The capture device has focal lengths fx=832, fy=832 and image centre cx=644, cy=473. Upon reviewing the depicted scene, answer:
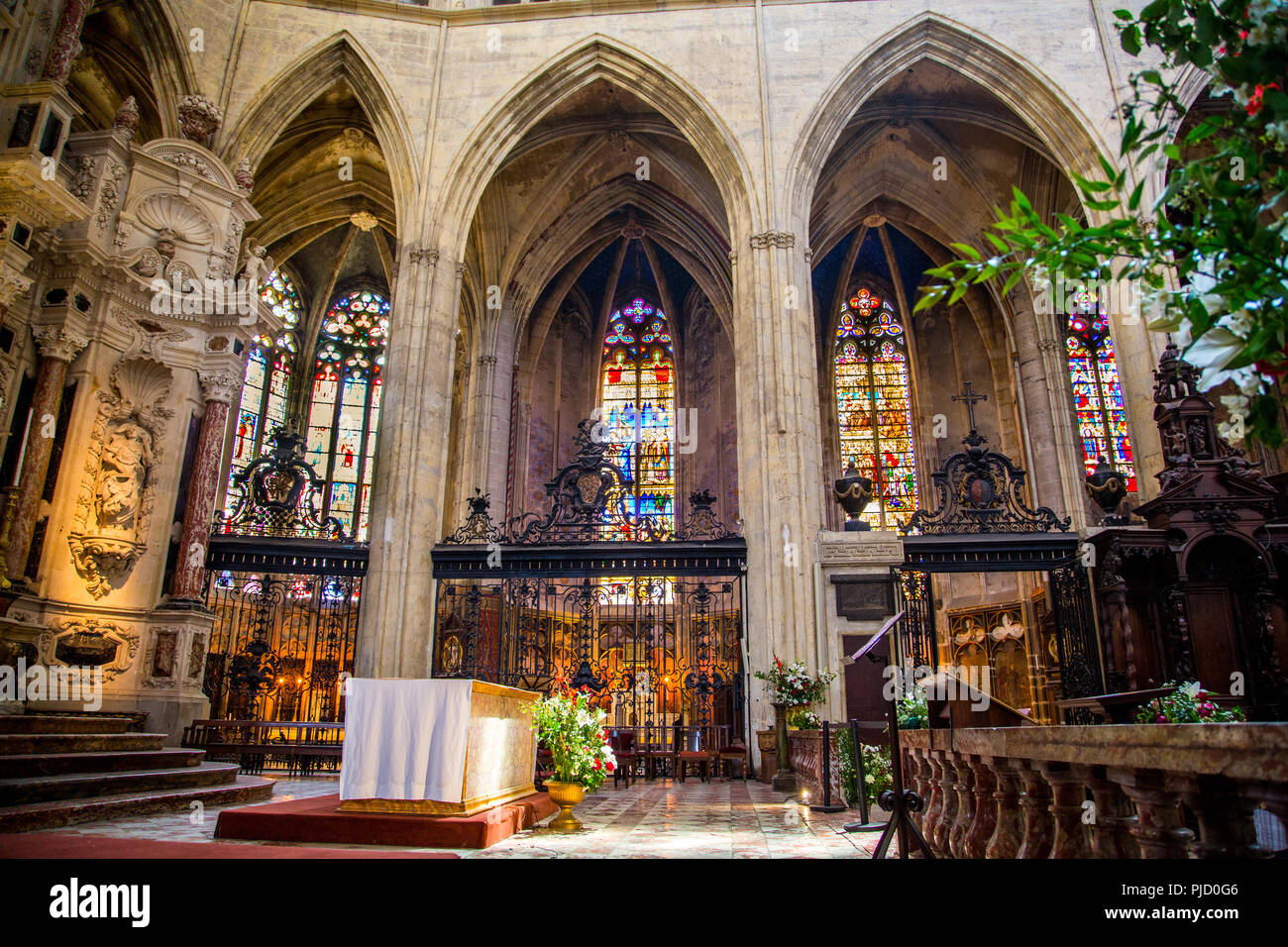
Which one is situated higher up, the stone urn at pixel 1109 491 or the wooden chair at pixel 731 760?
the stone urn at pixel 1109 491

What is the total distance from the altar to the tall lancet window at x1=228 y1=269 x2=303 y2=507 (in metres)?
13.9

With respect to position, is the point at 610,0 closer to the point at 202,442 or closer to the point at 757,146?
the point at 757,146

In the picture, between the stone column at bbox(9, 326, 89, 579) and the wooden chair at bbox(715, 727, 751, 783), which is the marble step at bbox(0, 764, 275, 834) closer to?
the stone column at bbox(9, 326, 89, 579)

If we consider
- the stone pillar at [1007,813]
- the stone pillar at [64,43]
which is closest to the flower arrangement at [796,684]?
the stone pillar at [1007,813]

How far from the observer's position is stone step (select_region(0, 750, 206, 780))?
5.70m

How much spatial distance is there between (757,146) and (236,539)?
9.73 metres

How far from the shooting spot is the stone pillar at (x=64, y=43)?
8875 millimetres

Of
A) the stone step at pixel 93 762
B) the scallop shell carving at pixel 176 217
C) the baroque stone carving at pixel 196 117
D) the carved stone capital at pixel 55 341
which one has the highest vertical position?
the baroque stone carving at pixel 196 117

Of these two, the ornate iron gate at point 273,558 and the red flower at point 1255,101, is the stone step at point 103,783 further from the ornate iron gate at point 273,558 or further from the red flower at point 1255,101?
the red flower at point 1255,101

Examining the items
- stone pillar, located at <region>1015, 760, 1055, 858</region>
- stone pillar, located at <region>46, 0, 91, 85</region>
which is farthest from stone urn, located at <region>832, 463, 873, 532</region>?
stone pillar, located at <region>46, 0, 91, 85</region>

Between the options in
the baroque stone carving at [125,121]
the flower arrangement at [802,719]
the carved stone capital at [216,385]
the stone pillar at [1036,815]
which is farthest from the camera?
the carved stone capital at [216,385]

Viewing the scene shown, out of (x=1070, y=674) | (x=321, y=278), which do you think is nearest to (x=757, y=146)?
A: (x=1070, y=674)

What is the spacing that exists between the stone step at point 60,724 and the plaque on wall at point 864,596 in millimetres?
8144
